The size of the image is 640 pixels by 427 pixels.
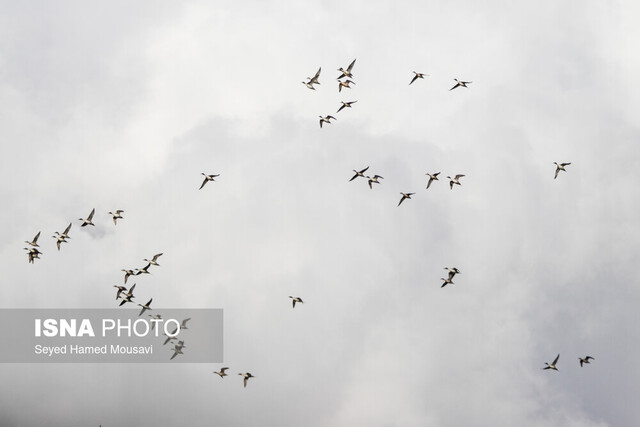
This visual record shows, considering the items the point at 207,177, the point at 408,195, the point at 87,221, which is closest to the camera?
the point at 87,221

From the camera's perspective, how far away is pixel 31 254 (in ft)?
506

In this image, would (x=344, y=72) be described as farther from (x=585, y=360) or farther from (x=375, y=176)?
(x=585, y=360)

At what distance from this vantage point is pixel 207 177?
15925 centimetres

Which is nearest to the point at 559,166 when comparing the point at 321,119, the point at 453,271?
the point at 453,271

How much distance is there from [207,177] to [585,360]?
84.4 m

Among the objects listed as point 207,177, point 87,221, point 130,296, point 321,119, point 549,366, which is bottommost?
point 549,366

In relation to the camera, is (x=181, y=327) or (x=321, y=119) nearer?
(x=181, y=327)

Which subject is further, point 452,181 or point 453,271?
point 452,181

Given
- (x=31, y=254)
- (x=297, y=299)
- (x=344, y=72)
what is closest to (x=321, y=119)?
(x=344, y=72)

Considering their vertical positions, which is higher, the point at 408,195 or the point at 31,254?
the point at 408,195

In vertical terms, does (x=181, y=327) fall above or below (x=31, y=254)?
below

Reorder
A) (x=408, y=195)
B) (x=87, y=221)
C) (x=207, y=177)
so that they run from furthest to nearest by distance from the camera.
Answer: (x=408, y=195), (x=207, y=177), (x=87, y=221)

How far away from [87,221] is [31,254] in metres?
14.3

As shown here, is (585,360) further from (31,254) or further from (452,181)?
(31,254)
